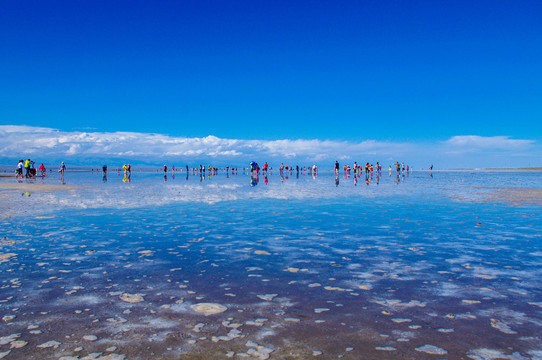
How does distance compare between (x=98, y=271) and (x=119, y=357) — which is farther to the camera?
(x=98, y=271)

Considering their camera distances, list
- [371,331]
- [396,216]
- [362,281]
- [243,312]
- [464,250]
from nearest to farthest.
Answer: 1. [371,331]
2. [243,312]
3. [362,281]
4. [464,250]
5. [396,216]

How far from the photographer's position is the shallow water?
14.2 ft

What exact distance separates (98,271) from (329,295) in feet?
15.1

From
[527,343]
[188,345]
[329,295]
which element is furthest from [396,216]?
[188,345]

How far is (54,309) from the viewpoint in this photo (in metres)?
5.36

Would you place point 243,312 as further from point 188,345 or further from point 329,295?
point 329,295

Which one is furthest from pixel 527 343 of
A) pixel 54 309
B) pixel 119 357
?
pixel 54 309

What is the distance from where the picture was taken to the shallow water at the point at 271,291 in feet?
14.2

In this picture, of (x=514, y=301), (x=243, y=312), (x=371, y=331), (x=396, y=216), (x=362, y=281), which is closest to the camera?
(x=371, y=331)

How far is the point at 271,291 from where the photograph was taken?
6211 millimetres

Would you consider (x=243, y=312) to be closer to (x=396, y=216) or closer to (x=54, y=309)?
(x=54, y=309)

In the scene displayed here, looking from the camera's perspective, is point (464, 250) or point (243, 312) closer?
point (243, 312)

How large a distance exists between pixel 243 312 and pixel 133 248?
515cm

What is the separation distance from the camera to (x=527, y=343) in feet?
14.3
